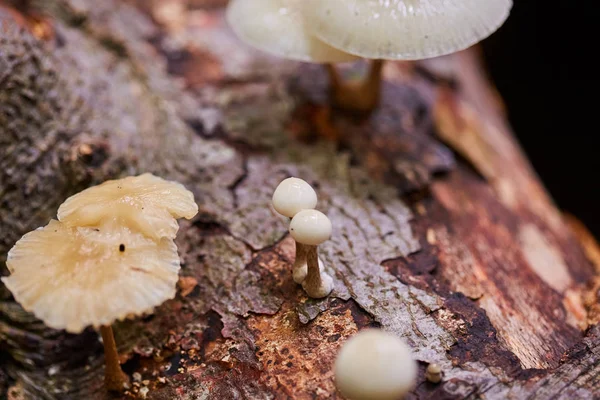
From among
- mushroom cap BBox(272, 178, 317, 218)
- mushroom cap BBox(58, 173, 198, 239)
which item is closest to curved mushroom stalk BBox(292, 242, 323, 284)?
mushroom cap BBox(272, 178, 317, 218)

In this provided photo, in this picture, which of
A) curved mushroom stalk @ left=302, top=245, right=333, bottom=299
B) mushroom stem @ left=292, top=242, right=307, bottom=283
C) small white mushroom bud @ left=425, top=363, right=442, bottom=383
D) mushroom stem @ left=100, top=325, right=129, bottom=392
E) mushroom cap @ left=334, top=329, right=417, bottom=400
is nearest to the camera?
mushroom cap @ left=334, top=329, right=417, bottom=400

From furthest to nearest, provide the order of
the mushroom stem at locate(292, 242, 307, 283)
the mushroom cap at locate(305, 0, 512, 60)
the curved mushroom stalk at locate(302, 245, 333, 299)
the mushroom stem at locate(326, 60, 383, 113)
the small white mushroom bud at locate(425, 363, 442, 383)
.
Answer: the mushroom stem at locate(326, 60, 383, 113) < the mushroom cap at locate(305, 0, 512, 60) < the mushroom stem at locate(292, 242, 307, 283) < the curved mushroom stalk at locate(302, 245, 333, 299) < the small white mushroom bud at locate(425, 363, 442, 383)

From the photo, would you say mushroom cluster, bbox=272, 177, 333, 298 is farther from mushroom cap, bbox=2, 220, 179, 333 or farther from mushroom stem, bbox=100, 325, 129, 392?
mushroom stem, bbox=100, 325, 129, 392

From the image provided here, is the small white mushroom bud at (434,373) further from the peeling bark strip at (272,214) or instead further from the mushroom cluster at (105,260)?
the mushroom cluster at (105,260)

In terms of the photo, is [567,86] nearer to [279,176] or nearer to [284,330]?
[279,176]

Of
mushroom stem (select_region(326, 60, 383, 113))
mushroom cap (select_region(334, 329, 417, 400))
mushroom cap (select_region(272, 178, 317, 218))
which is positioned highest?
mushroom cap (select_region(334, 329, 417, 400))

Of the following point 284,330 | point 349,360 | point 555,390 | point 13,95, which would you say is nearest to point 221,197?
point 284,330
